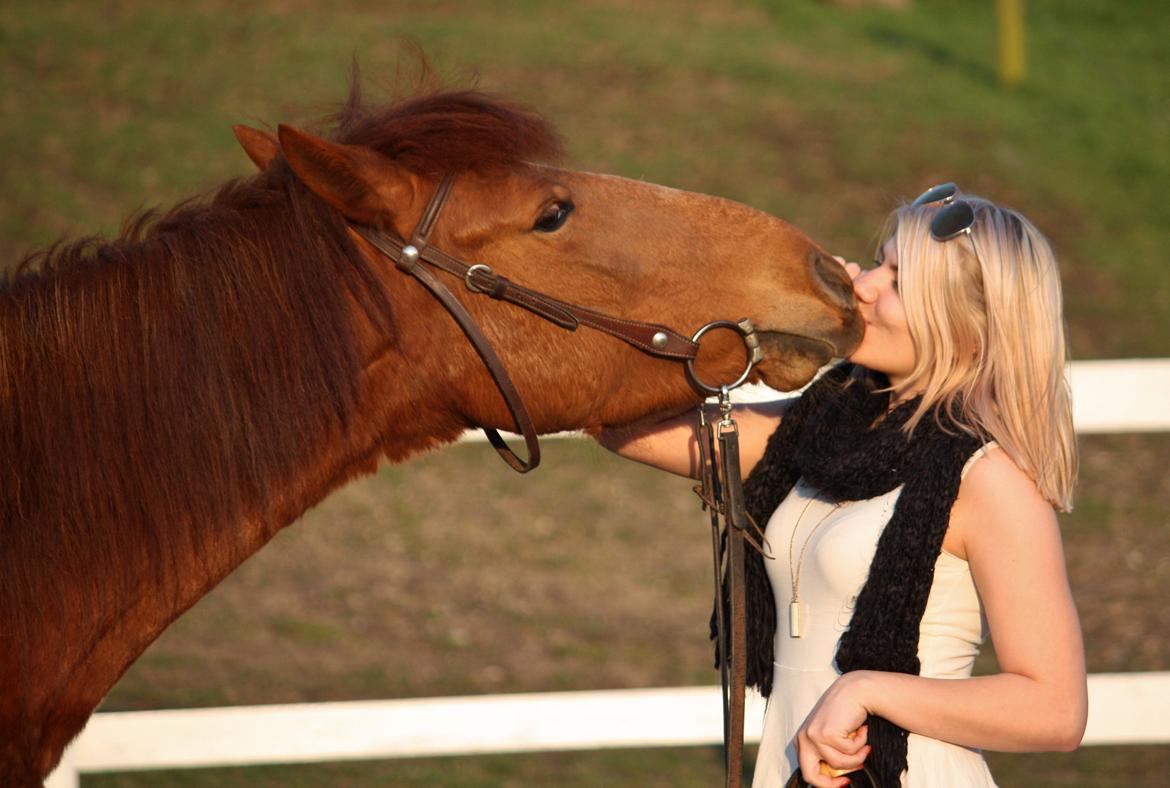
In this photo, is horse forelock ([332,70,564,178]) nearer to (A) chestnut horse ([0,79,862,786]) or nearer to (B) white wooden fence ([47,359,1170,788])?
(A) chestnut horse ([0,79,862,786])

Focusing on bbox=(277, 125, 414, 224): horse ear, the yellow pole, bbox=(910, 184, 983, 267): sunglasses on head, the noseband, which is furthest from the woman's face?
the yellow pole

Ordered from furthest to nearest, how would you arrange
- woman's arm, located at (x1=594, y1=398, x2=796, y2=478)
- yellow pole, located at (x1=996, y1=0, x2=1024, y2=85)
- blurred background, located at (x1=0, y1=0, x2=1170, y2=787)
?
1. yellow pole, located at (x1=996, y1=0, x2=1024, y2=85)
2. blurred background, located at (x1=0, y1=0, x2=1170, y2=787)
3. woman's arm, located at (x1=594, y1=398, x2=796, y2=478)

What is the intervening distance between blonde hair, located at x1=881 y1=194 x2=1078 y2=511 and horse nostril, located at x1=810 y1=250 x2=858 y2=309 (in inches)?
4.3

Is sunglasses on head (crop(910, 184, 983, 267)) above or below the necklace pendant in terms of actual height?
above

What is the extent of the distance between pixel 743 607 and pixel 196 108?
10.6 m

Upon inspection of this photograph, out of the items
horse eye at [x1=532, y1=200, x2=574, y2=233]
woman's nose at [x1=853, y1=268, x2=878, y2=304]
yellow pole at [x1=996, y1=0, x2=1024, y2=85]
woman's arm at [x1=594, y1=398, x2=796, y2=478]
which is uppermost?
yellow pole at [x1=996, y1=0, x2=1024, y2=85]

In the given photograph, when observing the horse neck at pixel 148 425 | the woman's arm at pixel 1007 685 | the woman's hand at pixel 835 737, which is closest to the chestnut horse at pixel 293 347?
the horse neck at pixel 148 425

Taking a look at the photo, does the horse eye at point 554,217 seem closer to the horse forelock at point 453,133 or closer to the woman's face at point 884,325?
the horse forelock at point 453,133

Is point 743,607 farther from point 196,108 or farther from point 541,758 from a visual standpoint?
point 196,108

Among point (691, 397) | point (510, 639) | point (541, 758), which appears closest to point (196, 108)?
point (510, 639)

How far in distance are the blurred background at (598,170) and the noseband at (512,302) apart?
1.69 ft

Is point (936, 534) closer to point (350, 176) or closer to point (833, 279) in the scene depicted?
point (833, 279)

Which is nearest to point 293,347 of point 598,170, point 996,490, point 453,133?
point 453,133

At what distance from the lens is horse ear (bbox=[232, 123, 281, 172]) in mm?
2252
